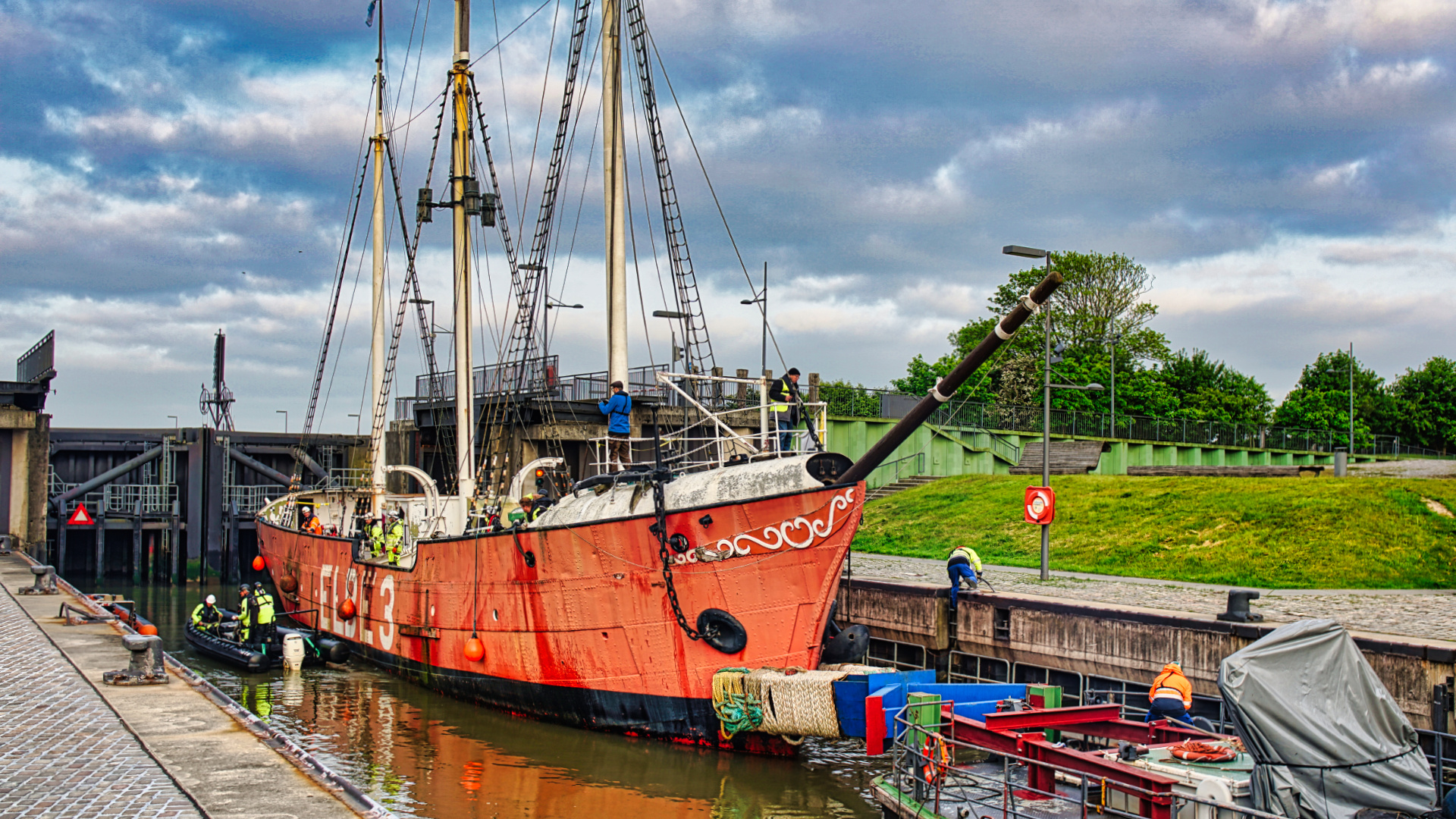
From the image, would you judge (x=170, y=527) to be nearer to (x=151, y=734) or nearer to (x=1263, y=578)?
(x=151, y=734)

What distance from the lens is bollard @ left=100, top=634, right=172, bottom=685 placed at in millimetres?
15414

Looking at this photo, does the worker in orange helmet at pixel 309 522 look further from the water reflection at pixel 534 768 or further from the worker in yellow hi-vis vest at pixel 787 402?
the worker in yellow hi-vis vest at pixel 787 402

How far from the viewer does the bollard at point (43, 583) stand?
26.9 meters

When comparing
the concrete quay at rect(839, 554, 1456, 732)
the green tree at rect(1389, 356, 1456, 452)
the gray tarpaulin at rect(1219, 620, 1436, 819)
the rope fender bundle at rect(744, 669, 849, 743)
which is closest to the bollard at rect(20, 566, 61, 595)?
the concrete quay at rect(839, 554, 1456, 732)

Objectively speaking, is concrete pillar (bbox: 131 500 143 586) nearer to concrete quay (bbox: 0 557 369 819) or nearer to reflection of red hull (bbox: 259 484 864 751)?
reflection of red hull (bbox: 259 484 864 751)

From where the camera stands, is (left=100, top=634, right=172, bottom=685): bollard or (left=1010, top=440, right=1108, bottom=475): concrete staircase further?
(left=1010, top=440, right=1108, bottom=475): concrete staircase

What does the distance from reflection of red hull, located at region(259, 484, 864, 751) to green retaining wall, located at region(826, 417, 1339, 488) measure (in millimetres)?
20903

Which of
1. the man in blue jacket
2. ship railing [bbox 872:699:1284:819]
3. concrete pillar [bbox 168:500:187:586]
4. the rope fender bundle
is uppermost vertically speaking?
the man in blue jacket

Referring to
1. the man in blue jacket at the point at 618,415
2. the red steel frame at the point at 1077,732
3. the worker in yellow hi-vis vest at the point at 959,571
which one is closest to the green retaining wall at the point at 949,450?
the worker in yellow hi-vis vest at the point at 959,571

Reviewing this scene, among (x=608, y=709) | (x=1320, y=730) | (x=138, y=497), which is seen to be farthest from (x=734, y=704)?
(x=138, y=497)

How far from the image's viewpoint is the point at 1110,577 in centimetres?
2544

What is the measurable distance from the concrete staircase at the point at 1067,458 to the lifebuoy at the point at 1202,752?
32026mm

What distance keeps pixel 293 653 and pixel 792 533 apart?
14497mm

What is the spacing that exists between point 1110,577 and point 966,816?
17.2 m
